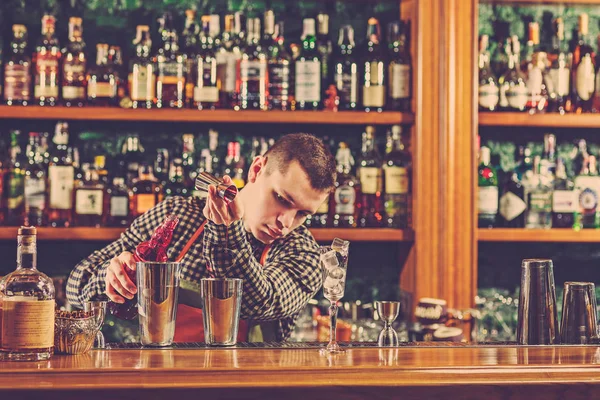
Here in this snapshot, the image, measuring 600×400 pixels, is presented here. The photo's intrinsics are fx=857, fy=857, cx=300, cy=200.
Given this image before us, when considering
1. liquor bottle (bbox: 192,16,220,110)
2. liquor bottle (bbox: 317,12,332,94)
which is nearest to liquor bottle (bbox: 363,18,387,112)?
liquor bottle (bbox: 317,12,332,94)

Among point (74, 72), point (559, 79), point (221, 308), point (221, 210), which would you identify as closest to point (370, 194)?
point (559, 79)

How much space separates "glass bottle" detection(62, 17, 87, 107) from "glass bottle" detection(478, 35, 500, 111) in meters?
1.33

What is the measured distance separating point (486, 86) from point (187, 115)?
1018mm

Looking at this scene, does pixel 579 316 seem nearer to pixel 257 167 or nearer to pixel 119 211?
pixel 257 167

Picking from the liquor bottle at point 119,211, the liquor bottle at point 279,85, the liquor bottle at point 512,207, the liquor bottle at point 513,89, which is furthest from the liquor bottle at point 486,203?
the liquor bottle at point 119,211

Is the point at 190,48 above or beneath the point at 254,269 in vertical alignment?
above

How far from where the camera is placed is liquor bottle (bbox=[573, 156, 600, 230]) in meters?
2.99

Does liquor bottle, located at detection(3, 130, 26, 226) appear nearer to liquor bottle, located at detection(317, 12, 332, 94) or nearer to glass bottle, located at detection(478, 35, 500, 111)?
liquor bottle, located at detection(317, 12, 332, 94)

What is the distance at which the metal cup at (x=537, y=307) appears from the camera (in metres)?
1.62

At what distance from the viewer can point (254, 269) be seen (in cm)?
179

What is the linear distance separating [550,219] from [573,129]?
16.7 inches

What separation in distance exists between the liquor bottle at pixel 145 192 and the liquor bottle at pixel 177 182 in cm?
4

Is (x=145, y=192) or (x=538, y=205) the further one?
(x=538, y=205)

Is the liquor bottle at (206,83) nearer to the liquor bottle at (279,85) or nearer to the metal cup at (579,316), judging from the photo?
the liquor bottle at (279,85)
